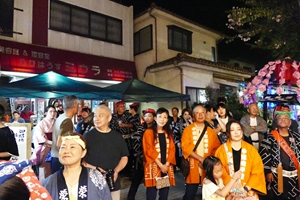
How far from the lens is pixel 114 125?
689 cm

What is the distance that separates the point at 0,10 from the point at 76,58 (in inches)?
143

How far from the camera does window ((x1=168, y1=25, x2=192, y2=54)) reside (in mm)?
14336

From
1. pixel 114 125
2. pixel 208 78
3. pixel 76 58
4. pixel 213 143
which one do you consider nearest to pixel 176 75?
pixel 208 78

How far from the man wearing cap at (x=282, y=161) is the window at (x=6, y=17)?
1053cm

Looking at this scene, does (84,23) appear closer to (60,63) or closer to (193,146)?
(60,63)

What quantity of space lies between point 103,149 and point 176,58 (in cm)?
952

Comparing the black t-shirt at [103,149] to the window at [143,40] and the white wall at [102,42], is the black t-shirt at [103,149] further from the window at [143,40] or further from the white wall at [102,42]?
the window at [143,40]

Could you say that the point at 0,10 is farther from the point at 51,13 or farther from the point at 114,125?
the point at 114,125

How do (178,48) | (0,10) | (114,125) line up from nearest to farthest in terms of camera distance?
(114,125), (0,10), (178,48)

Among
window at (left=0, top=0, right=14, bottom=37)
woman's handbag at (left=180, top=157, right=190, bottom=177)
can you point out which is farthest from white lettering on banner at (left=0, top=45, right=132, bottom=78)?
woman's handbag at (left=180, top=157, right=190, bottom=177)

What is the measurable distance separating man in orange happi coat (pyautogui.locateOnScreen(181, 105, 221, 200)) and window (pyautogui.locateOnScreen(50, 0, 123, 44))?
31.5ft

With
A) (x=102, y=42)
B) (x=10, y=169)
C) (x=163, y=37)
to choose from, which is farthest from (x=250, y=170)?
(x=163, y=37)

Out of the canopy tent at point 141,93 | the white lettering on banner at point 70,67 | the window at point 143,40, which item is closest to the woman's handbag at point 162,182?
the canopy tent at point 141,93

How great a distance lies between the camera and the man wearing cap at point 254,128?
18.0 ft
